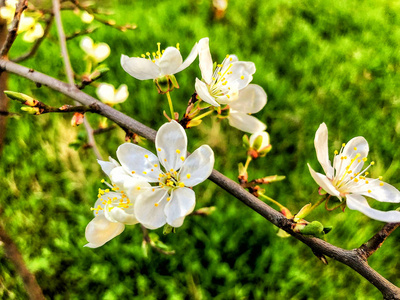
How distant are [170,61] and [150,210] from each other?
31cm

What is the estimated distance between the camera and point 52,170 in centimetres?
183

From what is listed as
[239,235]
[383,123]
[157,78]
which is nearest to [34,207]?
[239,235]

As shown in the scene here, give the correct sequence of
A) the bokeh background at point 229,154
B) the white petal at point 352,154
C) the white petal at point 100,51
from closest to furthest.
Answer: the white petal at point 352,154 < the white petal at point 100,51 < the bokeh background at point 229,154

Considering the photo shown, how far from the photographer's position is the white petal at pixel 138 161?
71 centimetres

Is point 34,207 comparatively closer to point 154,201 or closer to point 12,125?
point 12,125

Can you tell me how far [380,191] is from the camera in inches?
29.7

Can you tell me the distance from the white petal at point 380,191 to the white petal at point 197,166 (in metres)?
0.32

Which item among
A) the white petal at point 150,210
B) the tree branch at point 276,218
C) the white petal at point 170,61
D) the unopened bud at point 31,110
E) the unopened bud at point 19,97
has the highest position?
the white petal at point 170,61

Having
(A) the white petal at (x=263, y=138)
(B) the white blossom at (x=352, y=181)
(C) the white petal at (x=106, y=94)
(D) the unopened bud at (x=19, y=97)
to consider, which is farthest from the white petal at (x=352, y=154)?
(C) the white petal at (x=106, y=94)

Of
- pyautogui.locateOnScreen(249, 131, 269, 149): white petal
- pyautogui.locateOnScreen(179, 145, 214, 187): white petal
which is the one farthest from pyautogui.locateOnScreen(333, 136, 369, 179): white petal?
pyautogui.locateOnScreen(179, 145, 214, 187): white petal

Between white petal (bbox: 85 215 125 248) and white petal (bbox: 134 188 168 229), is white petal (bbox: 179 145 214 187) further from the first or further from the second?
white petal (bbox: 85 215 125 248)

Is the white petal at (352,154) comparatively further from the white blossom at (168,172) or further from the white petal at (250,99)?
the white blossom at (168,172)

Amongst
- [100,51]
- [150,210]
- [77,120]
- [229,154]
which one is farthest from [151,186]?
[229,154]

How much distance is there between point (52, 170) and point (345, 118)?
1.59 m
